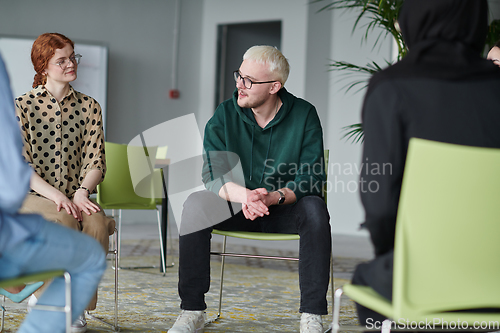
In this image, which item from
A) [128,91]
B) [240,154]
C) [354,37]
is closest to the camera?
[240,154]

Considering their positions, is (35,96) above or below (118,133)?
above

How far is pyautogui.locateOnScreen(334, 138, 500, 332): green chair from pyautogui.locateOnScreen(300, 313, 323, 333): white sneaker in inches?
34.3

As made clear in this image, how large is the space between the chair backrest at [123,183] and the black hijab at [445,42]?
2.61 meters

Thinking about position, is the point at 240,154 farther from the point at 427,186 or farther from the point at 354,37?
the point at 354,37

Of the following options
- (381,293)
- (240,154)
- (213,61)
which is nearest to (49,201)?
(240,154)

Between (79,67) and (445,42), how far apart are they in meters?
5.78

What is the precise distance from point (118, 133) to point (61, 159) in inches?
187

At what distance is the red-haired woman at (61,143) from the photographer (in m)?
2.02

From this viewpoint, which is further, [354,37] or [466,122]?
[354,37]

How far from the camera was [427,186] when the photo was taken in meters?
1.00

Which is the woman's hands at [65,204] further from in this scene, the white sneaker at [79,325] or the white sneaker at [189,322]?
the white sneaker at [189,322]

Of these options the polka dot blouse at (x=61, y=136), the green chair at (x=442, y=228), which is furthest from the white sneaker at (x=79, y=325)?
the green chair at (x=442, y=228)

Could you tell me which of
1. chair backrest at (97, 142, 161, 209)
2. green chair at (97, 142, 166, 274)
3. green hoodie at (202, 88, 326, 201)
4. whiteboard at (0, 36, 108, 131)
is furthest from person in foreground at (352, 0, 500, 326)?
whiteboard at (0, 36, 108, 131)

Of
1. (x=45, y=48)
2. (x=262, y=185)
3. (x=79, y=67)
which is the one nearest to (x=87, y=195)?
(x=45, y=48)
